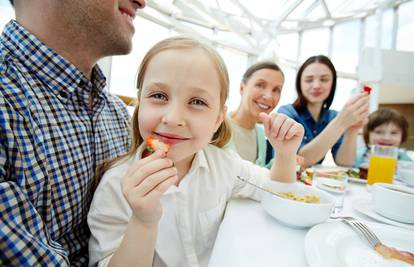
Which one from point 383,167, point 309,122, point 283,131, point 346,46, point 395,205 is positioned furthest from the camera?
point 346,46

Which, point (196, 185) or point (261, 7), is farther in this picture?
point (261, 7)

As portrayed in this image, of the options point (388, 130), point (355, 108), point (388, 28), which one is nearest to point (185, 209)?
point (355, 108)

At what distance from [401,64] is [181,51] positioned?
4.38m

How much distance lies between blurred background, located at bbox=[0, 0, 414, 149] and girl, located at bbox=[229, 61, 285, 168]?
3.27 ft

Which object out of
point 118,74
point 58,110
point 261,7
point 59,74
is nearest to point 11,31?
point 59,74

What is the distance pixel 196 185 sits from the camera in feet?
2.90

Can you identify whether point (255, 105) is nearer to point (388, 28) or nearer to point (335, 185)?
point (335, 185)

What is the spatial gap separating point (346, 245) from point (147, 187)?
0.56m

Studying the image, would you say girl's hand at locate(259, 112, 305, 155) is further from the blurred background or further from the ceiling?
the ceiling

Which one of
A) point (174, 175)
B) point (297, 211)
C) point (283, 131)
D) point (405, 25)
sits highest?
point (405, 25)

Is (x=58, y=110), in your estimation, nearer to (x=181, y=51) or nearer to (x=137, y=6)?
(x=181, y=51)

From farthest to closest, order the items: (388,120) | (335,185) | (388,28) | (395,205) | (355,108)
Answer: (388,28), (388,120), (355,108), (335,185), (395,205)

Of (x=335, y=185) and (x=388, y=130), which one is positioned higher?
(x=388, y=130)

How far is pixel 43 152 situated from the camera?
0.58 meters
